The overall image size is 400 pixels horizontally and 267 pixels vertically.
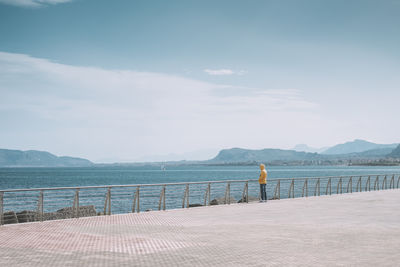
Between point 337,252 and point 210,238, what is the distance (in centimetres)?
302

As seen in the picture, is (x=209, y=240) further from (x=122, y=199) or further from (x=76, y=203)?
(x=122, y=199)

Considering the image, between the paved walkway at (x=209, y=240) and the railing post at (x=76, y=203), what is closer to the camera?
the paved walkway at (x=209, y=240)

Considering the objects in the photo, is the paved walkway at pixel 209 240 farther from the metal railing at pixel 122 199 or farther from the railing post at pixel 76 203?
the metal railing at pixel 122 199

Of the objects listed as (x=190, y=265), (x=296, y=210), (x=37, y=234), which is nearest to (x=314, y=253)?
(x=190, y=265)

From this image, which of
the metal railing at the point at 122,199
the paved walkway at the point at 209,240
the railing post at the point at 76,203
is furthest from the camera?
the metal railing at the point at 122,199

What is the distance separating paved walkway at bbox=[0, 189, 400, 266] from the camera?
8.28 meters

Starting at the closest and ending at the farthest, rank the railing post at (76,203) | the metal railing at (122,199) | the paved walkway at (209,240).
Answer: the paved walkway at (209,240), the railing post at (76,203), the metal railing at (122,199)

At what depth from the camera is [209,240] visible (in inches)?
416

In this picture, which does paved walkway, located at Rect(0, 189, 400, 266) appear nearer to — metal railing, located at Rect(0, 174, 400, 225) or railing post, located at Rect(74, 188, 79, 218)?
railing post, located at Rect(74, 188, 79, 218)

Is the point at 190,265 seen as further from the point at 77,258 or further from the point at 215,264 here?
the point at 77,258

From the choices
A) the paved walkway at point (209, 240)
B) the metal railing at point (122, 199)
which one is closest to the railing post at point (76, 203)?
the metal railing at point (122, 199)

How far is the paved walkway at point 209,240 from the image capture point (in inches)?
326

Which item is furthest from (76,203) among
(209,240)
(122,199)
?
(122,199)

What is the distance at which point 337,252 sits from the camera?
29.7 ft
